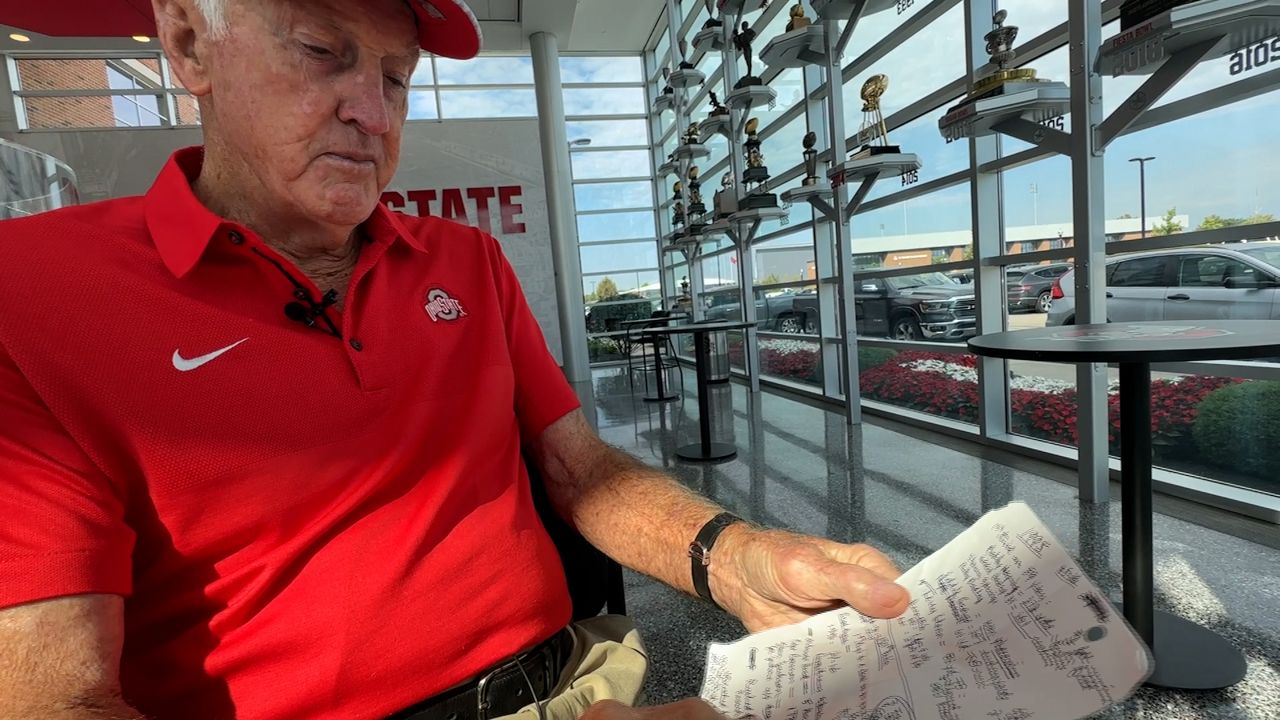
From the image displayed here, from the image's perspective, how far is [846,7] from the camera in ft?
12.7

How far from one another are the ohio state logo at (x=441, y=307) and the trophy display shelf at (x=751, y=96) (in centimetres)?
496

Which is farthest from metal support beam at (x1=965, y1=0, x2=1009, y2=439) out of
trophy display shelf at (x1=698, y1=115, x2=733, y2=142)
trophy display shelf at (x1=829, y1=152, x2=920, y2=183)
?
trophy display shelf at (x1=698, y1=115, x2=733, y2=142)

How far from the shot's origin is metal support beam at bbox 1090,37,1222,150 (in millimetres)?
2076

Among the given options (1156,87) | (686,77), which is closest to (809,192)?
(1156,87)

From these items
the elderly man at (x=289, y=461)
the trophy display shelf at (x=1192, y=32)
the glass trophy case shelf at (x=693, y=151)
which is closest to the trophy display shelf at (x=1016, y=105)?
the trophy display shelf at (x=1192, y=32)

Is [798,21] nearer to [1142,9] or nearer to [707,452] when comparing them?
[1142,9]

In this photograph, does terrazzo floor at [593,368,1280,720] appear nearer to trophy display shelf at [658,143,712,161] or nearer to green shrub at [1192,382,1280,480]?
green shrub at [1192,382,1280,480]

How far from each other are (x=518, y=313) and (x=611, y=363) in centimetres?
1042

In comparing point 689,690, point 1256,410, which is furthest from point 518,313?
point 1256,410

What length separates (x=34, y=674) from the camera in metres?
0.59

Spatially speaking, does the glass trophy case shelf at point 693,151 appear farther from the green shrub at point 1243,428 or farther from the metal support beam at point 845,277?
the green shrub at point 1243,428

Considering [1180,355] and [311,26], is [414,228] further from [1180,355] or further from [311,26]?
[1180,355]

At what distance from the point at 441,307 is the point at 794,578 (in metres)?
0.66

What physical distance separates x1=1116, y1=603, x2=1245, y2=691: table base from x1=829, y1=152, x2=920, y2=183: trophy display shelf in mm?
2783
